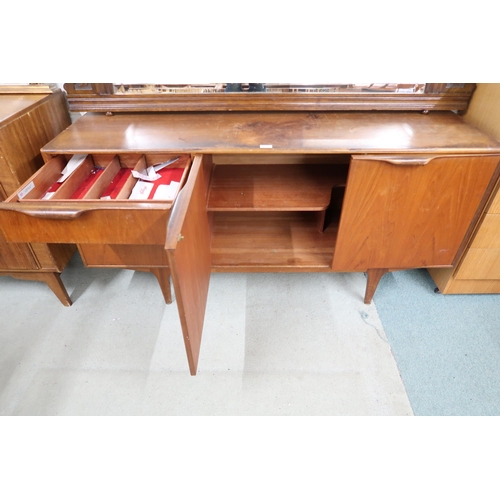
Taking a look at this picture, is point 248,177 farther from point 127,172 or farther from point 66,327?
point 66,327

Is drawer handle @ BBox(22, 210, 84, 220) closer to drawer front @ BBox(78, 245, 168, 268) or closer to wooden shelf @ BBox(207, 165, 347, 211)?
drawer front @ BBox(78, 245, 168, 268)

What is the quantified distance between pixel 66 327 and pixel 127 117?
0.83 metres

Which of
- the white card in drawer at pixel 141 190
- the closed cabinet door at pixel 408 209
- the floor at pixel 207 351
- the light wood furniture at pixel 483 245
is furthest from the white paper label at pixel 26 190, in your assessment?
the light wood furniture at pixel 483 245

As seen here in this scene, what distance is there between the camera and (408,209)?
113 cm

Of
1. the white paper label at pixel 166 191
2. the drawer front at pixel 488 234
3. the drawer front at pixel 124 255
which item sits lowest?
the drawer front at pixel 124 255

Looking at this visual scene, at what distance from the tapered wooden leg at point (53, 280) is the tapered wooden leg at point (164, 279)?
40 centimetres

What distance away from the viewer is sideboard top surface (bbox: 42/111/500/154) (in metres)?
1.08

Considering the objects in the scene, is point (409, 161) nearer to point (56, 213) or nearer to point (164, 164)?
point (164, 164)

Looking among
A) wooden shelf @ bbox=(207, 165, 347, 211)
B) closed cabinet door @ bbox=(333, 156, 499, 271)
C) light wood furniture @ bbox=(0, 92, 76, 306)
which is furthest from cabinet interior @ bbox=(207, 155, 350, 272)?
light wood furniture @ bbox=(0, 92, 76, 306)

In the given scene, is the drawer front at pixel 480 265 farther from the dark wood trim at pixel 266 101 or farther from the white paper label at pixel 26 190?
the white paper label at pixel 26 190

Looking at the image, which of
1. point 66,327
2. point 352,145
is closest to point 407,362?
point 352,145

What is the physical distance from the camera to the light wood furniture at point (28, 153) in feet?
3.67

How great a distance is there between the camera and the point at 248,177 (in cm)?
140

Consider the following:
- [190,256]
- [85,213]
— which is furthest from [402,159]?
[85,213]
